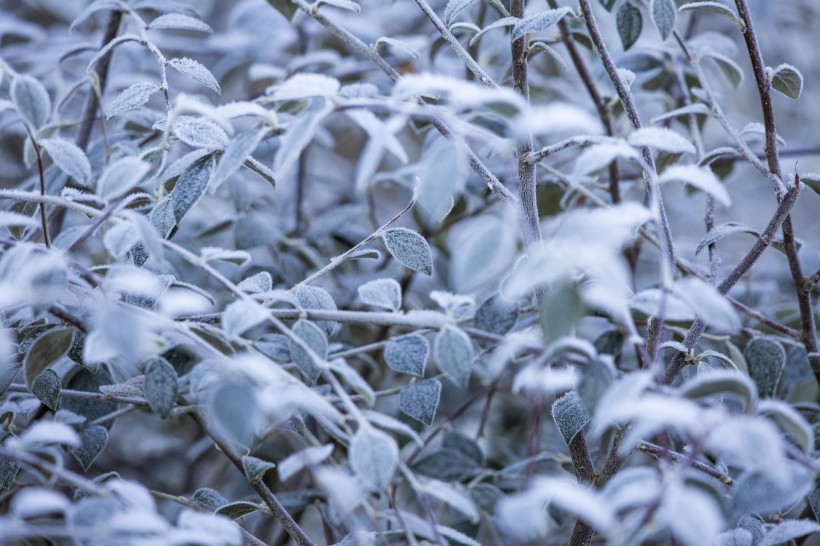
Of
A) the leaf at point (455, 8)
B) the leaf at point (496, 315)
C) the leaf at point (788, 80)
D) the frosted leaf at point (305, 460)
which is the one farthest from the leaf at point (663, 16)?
the frosted leaf at point (305, 460)

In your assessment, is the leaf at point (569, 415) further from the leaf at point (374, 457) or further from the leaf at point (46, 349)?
the leaf at point (46, 349)

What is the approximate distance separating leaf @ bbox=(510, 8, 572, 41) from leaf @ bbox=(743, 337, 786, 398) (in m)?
0.40

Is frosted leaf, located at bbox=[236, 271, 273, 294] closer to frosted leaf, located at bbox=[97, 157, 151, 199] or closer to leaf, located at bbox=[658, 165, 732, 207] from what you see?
frosted leaf, located at bbox=[97, 157, 151, 199]

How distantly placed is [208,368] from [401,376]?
0.67 m

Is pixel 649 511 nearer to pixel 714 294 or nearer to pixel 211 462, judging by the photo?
pixel 714 294

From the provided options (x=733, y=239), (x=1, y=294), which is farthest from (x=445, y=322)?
(x=733, y=239)

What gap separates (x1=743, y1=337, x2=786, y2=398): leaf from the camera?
809 millimetres

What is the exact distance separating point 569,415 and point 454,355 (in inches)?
5.3

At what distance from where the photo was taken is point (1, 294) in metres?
0.48

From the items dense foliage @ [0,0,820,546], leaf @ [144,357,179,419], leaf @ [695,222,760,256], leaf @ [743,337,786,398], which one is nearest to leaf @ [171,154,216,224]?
dense foliage @ [0,0,820,546]

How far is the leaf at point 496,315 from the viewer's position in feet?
2.38

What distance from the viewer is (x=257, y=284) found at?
26.4 inches

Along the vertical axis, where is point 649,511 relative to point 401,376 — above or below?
above

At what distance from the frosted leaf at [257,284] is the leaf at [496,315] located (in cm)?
19
